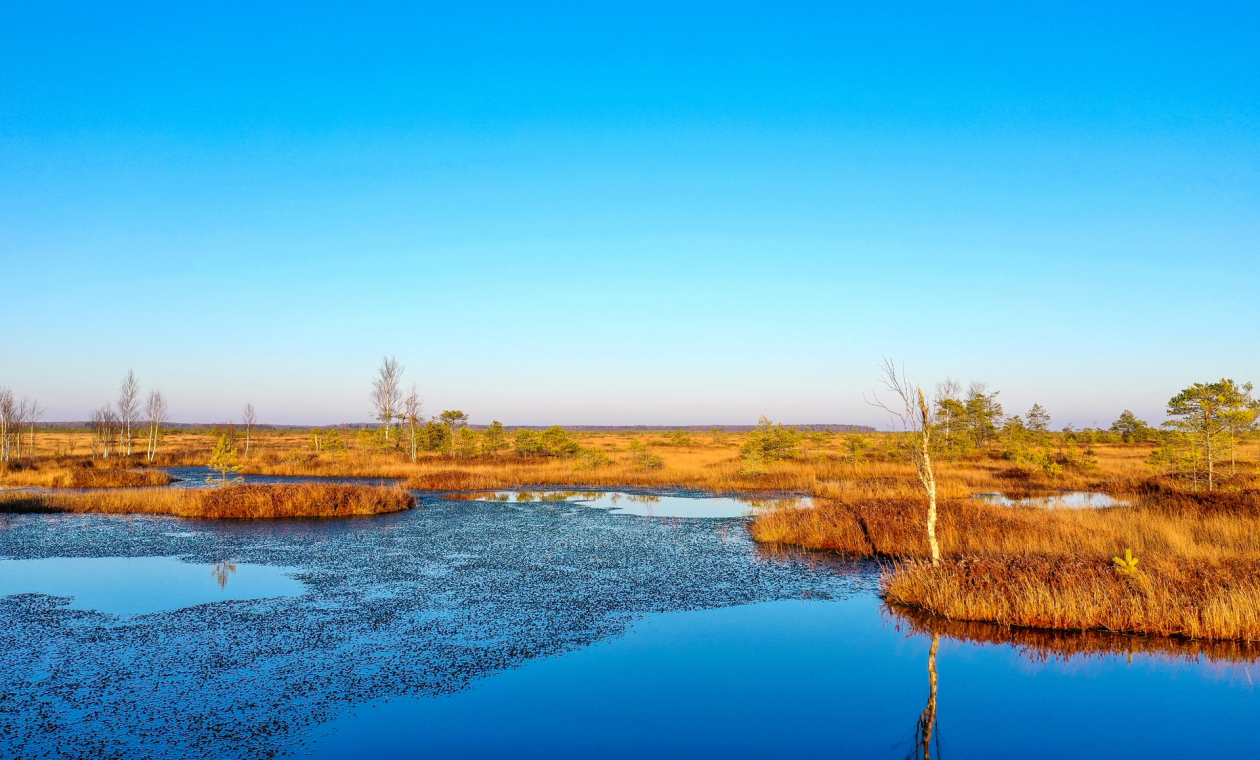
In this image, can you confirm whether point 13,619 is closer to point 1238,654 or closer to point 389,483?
point 1238,654

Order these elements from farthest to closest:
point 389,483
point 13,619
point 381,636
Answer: point 389,483, point 13,619, point 381,636

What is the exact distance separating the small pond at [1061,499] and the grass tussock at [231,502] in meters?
22.6

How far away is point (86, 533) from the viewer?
20266mm

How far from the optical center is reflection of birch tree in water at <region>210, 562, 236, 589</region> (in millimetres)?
14164

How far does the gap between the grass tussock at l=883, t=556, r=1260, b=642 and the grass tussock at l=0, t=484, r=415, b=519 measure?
61.9 ft

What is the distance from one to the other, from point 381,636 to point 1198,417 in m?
26.1

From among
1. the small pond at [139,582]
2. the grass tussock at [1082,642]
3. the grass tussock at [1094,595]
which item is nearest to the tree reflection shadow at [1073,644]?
the grass tussock at [1082,642]

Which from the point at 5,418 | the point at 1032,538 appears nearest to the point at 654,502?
the point at 1032,538

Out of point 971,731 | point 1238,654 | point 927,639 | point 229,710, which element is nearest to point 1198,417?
point 1238,654

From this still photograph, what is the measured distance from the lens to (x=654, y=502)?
29.2m

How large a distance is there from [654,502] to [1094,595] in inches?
746

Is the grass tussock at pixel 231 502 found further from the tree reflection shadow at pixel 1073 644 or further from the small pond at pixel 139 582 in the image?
the tree reflection shadow at pixel 1073 644

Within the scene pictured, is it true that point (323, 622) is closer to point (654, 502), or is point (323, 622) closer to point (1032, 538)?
point (1032, 538)

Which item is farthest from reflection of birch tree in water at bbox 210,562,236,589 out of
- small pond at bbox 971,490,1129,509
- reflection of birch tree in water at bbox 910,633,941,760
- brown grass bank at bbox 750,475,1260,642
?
small pond at bbox 971,490,1129,509
